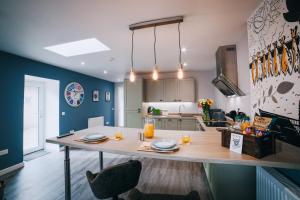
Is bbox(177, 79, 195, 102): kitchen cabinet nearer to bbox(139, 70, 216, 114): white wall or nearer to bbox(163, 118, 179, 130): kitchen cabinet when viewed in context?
bbox(139, 70, 216, 114): white wall

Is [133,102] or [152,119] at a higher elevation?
[133,102]

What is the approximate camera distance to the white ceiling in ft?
5.23

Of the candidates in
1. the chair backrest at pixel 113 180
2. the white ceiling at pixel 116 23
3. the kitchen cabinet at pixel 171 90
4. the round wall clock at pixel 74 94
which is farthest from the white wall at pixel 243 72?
the round wall clock at pixel 74 94

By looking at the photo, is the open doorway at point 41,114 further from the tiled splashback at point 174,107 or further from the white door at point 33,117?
the tiled splashback at point 174,107

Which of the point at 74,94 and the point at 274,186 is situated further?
the point at 74,94

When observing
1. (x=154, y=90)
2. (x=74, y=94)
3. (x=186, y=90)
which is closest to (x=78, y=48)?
(x=74, y=94)

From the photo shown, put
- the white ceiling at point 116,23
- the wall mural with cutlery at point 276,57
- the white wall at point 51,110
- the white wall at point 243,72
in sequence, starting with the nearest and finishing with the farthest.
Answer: the wall mural with cutlery at point 276,57, the white ceiling at point 116,23, the white wall at point 243,72, the white wall at point 51,110

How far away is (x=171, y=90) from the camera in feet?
17.2

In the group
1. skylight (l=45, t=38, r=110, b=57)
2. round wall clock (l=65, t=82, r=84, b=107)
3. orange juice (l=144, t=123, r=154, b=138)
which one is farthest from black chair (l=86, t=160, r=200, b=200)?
round wall clock (l=65, t=82, r=84, b=107)

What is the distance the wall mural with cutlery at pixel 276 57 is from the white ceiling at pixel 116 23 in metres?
0.28

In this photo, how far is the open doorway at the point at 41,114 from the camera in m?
3.96

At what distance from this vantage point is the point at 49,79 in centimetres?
406

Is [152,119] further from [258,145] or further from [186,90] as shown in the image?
[186,90]

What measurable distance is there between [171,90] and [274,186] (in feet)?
13.9
